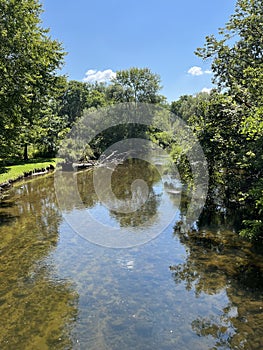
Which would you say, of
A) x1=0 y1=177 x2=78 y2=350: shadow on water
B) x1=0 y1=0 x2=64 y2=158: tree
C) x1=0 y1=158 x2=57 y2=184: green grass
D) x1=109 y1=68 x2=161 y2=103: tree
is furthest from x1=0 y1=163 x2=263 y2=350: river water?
x1=109 y1=68 x2=161 y2=103: tree

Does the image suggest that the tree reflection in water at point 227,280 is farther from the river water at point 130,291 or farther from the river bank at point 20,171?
the river bank at point 20,171

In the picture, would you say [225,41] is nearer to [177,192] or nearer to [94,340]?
[177,192]

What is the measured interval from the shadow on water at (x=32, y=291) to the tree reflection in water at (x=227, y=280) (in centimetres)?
349

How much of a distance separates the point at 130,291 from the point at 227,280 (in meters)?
3.11

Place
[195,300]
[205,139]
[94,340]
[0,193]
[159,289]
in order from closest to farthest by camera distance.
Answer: [94,340], [195,300], [159,289], [205,139], [0,193]

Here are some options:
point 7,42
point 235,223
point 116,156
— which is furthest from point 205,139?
point 116,156

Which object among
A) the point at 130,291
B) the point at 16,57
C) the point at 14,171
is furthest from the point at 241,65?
the point at 14,171

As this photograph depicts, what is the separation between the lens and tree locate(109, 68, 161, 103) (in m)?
62.0

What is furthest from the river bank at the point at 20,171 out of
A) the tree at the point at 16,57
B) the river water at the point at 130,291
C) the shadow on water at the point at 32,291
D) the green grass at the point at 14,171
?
the river water at the point at 130,291

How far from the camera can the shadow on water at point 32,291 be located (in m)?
6.98

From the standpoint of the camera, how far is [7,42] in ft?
54.1

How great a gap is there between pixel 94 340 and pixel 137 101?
5809cm

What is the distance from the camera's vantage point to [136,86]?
2461 inches

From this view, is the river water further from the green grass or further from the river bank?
the green grass
